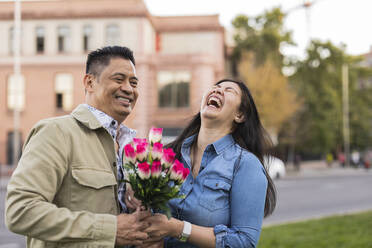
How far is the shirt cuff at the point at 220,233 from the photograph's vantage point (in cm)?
248

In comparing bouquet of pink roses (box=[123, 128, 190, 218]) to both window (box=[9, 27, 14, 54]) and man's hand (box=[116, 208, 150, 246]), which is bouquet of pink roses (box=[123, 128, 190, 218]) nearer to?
man's hand (box=[116, 208, 150, 246])

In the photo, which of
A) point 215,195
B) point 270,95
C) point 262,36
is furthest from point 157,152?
point 262,36

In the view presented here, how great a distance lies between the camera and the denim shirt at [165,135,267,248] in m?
2.52

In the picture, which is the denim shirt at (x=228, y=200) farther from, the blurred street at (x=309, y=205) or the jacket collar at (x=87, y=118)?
the blurred street at (x=309, y=205)

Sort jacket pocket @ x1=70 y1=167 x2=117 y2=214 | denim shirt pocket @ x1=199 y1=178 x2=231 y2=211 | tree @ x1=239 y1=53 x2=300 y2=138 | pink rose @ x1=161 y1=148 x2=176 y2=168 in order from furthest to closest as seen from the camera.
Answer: tree @ x1=239 y1=53 x2=300 y2=138 < denim shirt pocket @ x1=199 y1=178 x2=231 y2=211 < jacket pocket @ x1=70 y1=167 x2=117 y2=214 < pink rose @ x1=161 y1=148 x2=176 y2=168

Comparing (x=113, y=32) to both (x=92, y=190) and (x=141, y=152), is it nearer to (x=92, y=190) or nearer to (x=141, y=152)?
(x=92, y=190)

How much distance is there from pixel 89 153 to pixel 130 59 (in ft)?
2.25

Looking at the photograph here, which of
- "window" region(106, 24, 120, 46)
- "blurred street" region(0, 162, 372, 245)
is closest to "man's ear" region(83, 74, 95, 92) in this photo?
"blurred street" region(0, 162, 372, 245)

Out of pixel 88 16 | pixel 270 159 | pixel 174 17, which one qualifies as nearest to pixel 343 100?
pixel 174 17

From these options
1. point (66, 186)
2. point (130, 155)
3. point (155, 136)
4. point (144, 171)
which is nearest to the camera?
point (144, 171)

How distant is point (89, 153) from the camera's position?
231cm

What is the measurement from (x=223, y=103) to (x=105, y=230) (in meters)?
1.29

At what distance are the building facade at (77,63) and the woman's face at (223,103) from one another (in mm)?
26202

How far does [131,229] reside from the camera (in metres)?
2.15
